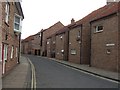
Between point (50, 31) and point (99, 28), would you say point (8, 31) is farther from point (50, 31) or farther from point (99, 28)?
point (50, 31)

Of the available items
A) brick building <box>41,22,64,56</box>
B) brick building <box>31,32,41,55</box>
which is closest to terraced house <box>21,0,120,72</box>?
brick building <box>41,22,64,56</box>

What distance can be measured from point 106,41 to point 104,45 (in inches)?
22.0

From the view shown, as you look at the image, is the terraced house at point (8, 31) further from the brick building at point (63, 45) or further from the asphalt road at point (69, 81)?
the brick building at point (63, 45)

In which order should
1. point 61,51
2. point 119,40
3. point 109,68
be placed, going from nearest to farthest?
point 119,40, point 109,68, point 61,51

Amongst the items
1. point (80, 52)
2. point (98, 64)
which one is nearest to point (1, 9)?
point (98, 64)

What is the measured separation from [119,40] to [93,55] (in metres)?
6.00

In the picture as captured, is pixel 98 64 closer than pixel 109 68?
No

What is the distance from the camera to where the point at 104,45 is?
24.3m

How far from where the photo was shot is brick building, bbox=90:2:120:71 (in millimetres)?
21938

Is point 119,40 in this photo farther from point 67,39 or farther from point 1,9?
point 67,39

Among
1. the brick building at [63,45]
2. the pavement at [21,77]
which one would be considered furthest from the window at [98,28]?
the brick building at [63,45]

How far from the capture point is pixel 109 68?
22.8 m

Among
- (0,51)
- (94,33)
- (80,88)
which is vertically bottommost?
(80,88)

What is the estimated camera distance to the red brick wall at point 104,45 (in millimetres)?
22016
